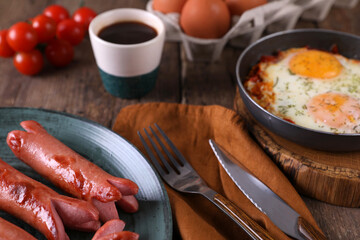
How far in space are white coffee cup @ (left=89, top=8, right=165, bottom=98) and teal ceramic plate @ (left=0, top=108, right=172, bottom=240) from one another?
407 mm

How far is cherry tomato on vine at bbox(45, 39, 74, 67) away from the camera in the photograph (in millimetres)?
2152

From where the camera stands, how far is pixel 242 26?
212 cm

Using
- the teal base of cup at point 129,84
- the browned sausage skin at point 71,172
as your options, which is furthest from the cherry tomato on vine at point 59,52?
the browned sausage skin at point 71,172

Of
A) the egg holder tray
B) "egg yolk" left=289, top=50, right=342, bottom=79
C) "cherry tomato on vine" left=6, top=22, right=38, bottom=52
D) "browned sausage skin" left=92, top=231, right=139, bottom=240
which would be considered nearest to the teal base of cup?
the egg holder tray

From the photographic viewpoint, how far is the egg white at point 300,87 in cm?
162

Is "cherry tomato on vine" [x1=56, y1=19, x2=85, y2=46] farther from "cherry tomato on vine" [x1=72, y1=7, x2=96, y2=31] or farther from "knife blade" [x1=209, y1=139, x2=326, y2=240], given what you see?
"knife blade" [x1=209, y1=139, x2=326, y2=240]

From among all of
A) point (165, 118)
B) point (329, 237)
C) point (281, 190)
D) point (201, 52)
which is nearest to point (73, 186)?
point (165, 118)

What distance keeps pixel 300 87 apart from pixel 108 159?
→ 3.08 ft

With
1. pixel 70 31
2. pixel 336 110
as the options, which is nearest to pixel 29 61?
pixel 70 31

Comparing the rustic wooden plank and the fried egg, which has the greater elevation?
the fried egg

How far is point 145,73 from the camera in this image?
194 cm

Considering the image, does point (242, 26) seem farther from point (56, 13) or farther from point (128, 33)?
point (56, 13)

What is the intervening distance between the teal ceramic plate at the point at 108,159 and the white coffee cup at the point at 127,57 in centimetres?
41

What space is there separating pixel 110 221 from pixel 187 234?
0.28m
